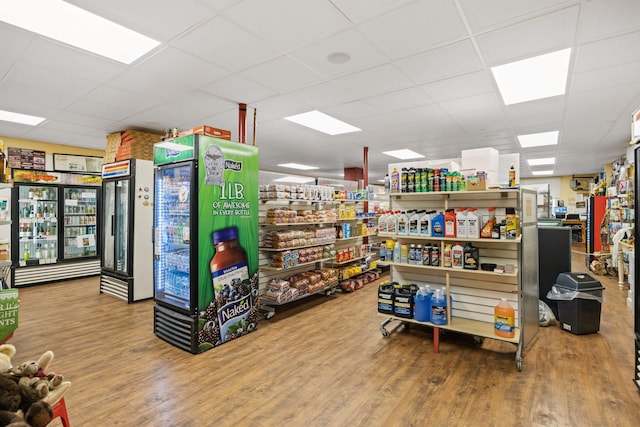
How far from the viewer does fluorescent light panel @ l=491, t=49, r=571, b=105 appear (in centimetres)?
352

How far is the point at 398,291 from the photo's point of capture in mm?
3961

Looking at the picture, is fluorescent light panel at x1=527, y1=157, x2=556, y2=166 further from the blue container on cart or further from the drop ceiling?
the blue container on cart

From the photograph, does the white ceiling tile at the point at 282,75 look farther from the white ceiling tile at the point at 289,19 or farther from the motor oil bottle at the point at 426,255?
the motor oil bottle at the point at 426,255

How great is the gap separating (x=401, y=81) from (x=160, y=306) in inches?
157

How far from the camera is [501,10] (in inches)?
103

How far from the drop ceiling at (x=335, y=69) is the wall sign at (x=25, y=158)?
376 millimetres

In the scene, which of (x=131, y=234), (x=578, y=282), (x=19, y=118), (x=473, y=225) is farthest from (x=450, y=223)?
(x=19, y=118)

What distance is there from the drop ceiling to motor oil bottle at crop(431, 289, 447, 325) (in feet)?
8.31

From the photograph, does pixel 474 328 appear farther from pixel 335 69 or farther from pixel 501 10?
pixel 335 69

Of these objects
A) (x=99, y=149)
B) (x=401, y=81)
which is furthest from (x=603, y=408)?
(x=99, y=149)

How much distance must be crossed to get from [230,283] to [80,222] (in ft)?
18.3

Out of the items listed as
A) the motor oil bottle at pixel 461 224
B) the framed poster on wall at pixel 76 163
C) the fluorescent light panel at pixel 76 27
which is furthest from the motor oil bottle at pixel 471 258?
the framed poster on wall at pixel 76 163

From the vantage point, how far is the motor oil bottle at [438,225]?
364cm

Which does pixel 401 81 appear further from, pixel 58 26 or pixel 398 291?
pixel 58 26
